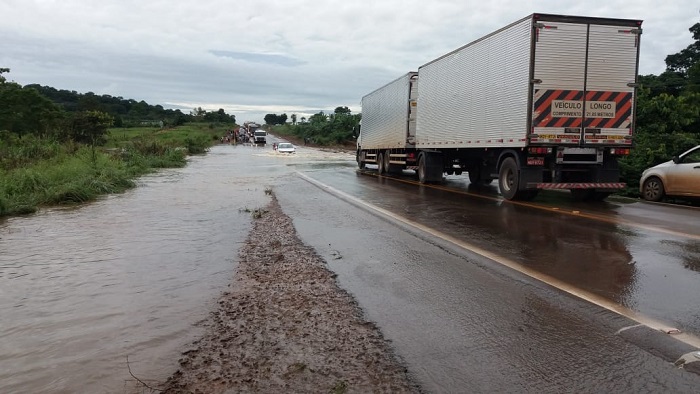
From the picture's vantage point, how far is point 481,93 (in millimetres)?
14031

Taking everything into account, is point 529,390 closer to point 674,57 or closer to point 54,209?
point 54,209

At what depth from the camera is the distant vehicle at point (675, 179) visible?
1230 centimetres

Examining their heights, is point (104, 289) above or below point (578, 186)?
below

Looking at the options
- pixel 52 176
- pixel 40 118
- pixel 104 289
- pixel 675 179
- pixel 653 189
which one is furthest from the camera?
pixel 40 118

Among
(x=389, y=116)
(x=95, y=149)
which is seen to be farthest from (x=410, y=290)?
(x=95, y=149)

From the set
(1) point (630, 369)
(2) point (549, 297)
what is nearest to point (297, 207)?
(2) point (549, 297)

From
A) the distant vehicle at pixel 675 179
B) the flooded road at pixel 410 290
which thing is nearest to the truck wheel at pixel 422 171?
the distant vehicle at pixel 675 179

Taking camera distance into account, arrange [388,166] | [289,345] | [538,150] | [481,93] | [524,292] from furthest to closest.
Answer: [388,166] → [481,93] → [538,150] → [524,292] → [289,345]

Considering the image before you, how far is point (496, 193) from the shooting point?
15086mm

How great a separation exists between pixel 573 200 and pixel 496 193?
2.25 metres

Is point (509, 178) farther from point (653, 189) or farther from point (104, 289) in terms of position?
point (104, 289)

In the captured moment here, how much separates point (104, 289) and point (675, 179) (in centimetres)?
1289

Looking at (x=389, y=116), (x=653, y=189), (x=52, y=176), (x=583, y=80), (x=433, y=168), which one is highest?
(x=583, y=80)

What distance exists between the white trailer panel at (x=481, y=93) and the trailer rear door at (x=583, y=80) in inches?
13.3
